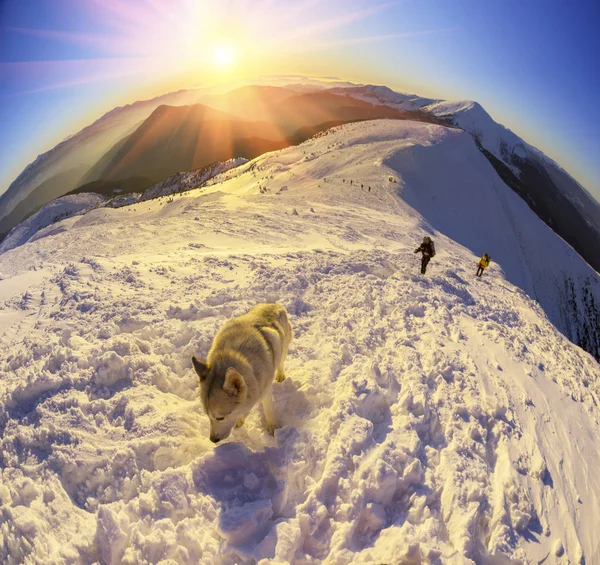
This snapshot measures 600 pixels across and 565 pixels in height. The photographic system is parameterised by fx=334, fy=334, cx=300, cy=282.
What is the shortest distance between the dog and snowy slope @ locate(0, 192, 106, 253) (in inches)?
2570

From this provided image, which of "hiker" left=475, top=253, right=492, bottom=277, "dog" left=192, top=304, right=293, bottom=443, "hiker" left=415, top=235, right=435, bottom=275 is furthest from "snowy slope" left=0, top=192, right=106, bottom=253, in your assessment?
"dog" left=192, top=304, right=293, bottom=443

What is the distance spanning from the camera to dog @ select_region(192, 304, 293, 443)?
12.9 ft

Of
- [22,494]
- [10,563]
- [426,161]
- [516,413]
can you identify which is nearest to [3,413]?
[22,494]

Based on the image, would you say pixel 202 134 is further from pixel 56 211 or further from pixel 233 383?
pixel 233 383

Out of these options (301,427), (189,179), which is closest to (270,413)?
(301,427)

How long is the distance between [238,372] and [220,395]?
332mm

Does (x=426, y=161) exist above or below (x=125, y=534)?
above

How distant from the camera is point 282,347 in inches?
208

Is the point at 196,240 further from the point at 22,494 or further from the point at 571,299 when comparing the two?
the point at 571,299

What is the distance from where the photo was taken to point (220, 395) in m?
3.89

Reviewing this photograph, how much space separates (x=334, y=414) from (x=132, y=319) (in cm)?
448

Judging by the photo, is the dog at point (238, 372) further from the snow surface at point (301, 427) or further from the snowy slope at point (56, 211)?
the snowy slope at point (56, 211)

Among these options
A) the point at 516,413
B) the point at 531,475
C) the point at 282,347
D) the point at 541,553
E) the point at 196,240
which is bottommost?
the point at 541,553

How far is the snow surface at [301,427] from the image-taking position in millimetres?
3439
